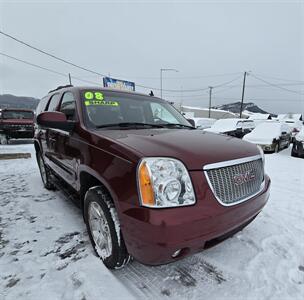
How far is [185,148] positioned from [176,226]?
0.64 metres

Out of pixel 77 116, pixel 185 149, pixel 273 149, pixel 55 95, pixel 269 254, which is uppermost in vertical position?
pixel 55 95

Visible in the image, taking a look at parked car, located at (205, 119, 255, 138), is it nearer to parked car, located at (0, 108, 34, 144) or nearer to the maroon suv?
parked car, located at (0, 108, 34, 144)

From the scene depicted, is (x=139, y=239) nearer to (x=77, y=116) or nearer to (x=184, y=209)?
A: (x=184, y=209)

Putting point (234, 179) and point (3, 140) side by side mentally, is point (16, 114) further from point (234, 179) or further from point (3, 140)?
point (234, 179)

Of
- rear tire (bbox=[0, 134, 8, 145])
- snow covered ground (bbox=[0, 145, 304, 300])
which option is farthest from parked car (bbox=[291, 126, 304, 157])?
rear tire (bbox=[0, 134, 8, 145])

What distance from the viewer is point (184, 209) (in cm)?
156

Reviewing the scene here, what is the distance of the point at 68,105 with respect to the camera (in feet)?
9.78

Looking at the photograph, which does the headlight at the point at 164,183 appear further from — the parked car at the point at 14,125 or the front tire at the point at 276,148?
the parked car at the point at 14,125

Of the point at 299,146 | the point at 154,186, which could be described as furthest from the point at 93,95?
the point at 299,146

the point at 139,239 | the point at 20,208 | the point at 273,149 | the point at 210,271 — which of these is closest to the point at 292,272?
the point at 210,271

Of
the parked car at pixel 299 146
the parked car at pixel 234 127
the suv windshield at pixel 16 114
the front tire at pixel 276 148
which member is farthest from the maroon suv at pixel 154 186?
the parked car at pixel 234 127

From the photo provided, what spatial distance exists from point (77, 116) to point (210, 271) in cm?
218

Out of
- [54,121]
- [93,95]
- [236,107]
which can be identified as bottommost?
[236,107]

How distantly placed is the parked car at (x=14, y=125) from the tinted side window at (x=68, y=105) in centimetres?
996
